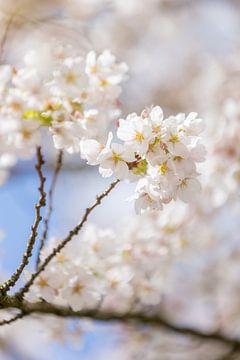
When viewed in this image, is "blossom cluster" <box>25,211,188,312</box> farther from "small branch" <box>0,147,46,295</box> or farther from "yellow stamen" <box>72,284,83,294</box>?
"small branch" <box>0,147,46,295</box>

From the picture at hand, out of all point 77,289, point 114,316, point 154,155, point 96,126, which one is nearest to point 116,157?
point 154,155

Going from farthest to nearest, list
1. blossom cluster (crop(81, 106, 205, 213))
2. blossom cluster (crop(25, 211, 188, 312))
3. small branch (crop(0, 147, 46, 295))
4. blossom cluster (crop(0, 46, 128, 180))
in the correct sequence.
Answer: blossom cluster (crop(25, 211, 188, 312)), blossom cluster (crop(0, 46, 128, 180)), small branch (crop(0, 147, 46, 295)), blossom cluster (crop(81, 106, 205, 213))

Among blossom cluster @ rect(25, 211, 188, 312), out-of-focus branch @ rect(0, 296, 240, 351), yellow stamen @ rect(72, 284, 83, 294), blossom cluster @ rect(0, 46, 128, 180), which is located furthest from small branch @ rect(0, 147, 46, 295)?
yellow stamen @ rect(72, 284, 83, 294)

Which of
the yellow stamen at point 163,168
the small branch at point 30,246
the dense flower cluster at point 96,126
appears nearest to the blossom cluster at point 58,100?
the dense flower cluster at point 96,126

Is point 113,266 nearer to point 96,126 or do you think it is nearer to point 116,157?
point 96,126

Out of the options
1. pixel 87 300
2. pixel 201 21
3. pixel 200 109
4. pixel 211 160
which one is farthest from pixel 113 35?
pixel 87 300
